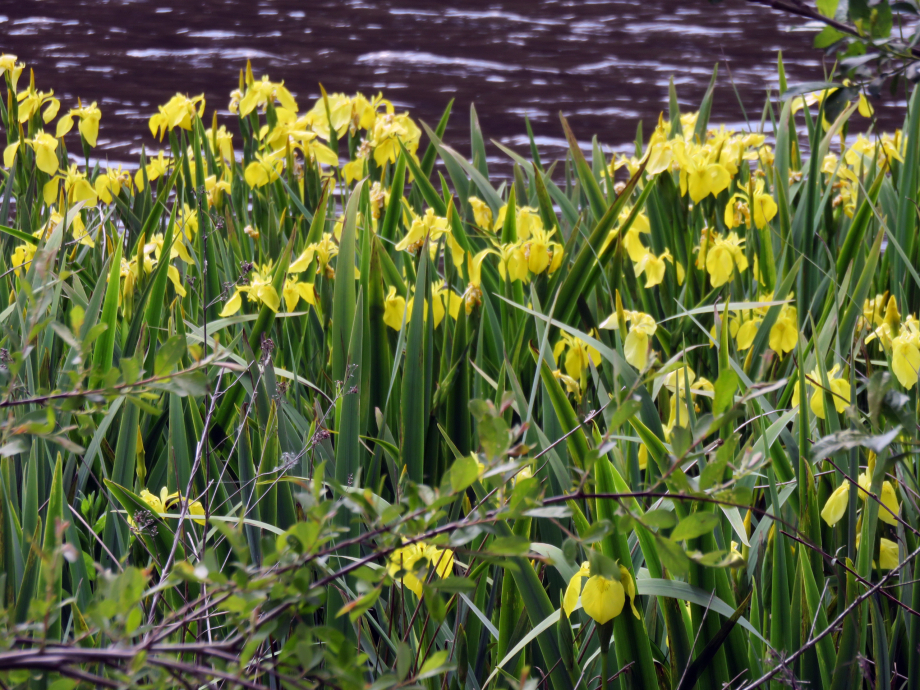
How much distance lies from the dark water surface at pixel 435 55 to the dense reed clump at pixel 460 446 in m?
2.65

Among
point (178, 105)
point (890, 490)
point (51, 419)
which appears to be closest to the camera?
point (51, 419)

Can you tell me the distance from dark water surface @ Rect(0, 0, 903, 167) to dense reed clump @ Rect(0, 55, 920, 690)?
2.65 meters

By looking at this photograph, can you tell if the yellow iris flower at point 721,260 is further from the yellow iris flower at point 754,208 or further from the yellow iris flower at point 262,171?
the yellow iris flower at point 262,171

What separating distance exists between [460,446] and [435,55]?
5477mm

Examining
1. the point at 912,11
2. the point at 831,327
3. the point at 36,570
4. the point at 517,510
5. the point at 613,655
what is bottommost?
the point at 613,655

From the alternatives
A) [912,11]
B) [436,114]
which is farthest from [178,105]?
[436,114]

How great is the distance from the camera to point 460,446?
1.27 meters

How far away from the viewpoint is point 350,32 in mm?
6887

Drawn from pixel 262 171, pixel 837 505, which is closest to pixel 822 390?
pixel 837 505

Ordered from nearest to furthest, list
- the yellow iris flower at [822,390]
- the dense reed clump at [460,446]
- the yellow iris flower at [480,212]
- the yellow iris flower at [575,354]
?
1. the dense reed clump at [460,446]
2. the yellow iris flower at [822,390]
3. the yellow iris flower at [575,354]
4. the yellow iris flower at [480,212]

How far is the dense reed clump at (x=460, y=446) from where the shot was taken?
514 millimetres

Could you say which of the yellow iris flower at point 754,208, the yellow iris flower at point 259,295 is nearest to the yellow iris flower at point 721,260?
the yellow iris flower at point 754,208

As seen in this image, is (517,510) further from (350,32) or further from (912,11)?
(350,32)

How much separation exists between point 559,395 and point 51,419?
0.57 meters
